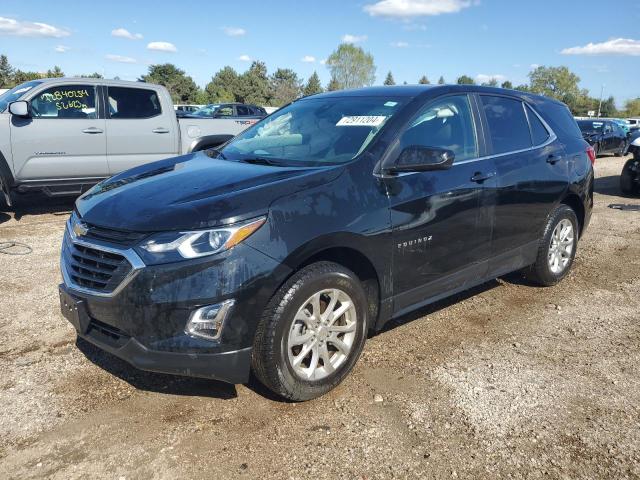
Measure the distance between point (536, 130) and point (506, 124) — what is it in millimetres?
495

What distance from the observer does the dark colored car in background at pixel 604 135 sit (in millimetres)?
18922

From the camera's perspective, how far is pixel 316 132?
3852 mm

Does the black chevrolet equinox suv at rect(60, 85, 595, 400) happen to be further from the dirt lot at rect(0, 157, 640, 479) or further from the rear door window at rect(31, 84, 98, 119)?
the rear door window at rect(31, 84, 98, 119)

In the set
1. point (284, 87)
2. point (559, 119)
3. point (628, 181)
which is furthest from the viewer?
point (284, 87)

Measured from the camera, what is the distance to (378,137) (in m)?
3.41

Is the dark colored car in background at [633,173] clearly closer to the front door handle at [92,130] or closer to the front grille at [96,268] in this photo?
the front door handle at [92,130]

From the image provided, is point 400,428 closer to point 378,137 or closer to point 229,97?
point 378,137

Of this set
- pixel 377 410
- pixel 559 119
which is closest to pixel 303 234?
pixel 377 410

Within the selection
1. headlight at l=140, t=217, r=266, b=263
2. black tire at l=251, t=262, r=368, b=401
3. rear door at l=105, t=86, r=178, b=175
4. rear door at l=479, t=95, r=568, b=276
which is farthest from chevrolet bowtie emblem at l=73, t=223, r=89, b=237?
rear door at l=105, t=86, r=178, b=175

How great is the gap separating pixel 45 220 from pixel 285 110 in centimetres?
480

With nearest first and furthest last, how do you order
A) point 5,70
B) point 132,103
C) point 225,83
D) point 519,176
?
point 519,176
point 132,103
point 5,70
point 225,83

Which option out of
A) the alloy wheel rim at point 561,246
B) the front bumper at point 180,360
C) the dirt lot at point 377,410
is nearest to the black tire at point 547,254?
the alloy wheel rim at point 561,246

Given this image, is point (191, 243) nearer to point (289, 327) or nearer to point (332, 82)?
point (289, 327)

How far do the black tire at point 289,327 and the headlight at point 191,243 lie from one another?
0.40m
